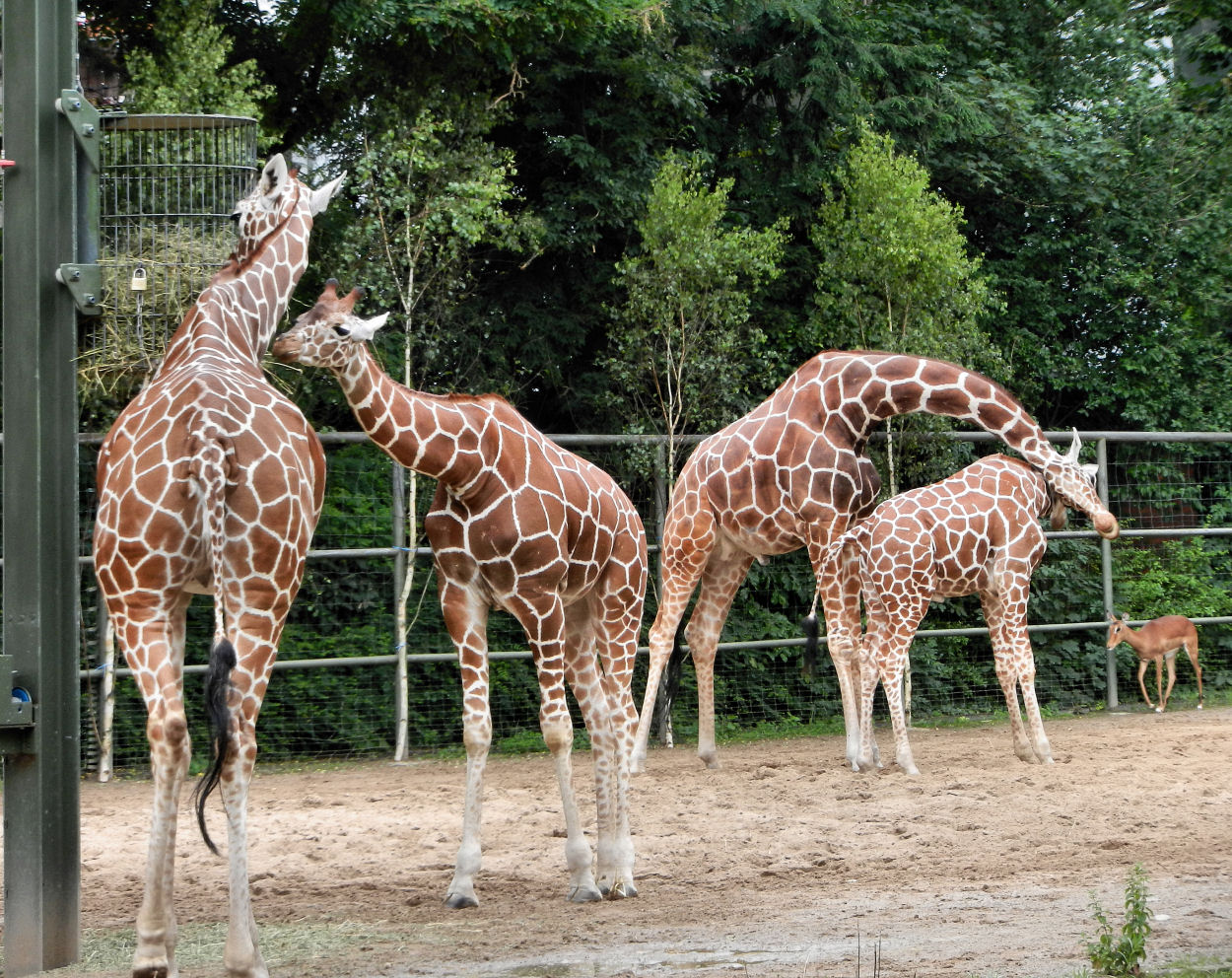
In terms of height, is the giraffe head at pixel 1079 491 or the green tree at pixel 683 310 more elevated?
the green tree at pixel 683 310

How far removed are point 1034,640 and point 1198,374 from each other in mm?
4334

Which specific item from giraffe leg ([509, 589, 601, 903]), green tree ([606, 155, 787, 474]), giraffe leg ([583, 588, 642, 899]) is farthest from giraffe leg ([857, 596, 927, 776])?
giraffe leg ([509, 589, 601, 903])

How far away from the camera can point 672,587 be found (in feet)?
30.6

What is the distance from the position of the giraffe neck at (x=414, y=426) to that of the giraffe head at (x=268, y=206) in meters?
0.67

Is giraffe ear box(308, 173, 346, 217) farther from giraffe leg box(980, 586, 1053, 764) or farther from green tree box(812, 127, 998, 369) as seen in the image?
green tree box(812, 127, 998, 369)

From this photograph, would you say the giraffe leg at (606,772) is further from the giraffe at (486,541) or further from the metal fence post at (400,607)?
the metal fence post at (400,607)

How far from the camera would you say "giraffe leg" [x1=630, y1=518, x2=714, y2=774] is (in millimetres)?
9188

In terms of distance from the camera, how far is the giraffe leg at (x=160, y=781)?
170 inches

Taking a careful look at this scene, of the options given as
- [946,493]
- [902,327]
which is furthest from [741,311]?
[946,493]

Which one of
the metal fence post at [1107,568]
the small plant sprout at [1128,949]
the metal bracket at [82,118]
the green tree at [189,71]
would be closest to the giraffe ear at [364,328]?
the metal bracket at [82,118]

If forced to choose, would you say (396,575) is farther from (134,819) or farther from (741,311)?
(741,311)

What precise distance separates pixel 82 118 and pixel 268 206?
1168 mm

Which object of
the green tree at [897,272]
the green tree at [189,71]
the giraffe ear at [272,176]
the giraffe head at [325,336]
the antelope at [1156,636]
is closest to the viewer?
the giraffe head at [325,336]

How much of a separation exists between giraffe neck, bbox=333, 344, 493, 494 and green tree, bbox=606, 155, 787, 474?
190 inches
